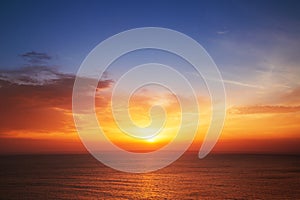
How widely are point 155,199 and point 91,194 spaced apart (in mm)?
11686

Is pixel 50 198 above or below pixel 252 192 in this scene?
below

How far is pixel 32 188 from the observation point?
207ft

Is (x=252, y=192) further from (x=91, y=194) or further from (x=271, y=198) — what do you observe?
(x=91, y=194)

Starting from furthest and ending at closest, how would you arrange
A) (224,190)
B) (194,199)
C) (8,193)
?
(224,190), (8,193), (194,199)

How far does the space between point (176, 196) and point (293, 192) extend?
21581 millimetres

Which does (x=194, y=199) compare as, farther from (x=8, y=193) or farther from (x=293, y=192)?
(x=8, y=193)

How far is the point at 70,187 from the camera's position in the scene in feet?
214

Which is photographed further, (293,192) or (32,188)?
(32,188)

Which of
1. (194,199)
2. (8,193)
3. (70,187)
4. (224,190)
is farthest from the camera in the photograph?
(70,187)

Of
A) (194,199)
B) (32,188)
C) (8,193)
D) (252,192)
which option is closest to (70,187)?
(32,188)

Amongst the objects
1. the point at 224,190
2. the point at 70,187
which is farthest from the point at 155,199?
the point at 70,187

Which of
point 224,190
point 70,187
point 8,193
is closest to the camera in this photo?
point 8,193

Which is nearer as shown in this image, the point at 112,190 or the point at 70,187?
the point at 112,190

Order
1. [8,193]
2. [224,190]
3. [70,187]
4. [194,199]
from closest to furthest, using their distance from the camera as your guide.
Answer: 1. [194,199]
2. [8,193]
3. [224,190]
4. [70,187]
